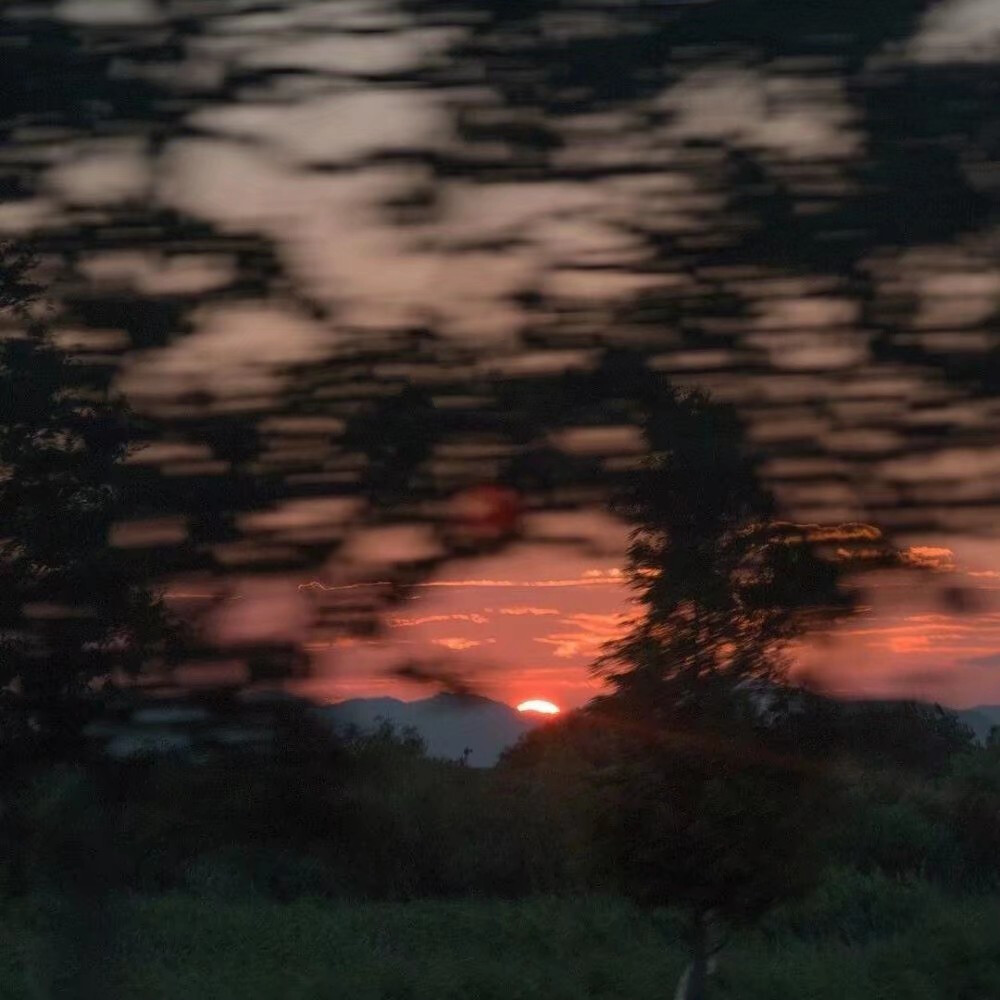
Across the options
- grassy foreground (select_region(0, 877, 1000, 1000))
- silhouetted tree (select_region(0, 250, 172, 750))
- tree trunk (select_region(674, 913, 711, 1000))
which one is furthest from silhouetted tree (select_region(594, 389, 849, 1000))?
tree trunk (select_region(674, 913, 711, 1000))

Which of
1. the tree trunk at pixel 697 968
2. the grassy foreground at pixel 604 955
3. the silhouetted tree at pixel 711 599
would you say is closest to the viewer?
the silhouetted tree at pixel 711 599

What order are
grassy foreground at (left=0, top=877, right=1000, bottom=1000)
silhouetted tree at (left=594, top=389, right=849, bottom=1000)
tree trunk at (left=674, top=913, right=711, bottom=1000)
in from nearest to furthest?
silhouetted tree at (left=594, top=389, right=849, bottom=1000) < grassy foreground at (left=0, top=877, right=1000, bottom=1000) < tree trunk at (left=674, top=913, right=711, bottom=1000)

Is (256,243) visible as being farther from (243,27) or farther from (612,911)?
(612,911)

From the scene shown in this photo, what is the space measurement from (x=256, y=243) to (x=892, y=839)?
1345 cm

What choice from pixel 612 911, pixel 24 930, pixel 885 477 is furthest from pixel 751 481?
pixel 612 911

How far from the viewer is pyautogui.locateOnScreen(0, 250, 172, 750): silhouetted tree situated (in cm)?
328

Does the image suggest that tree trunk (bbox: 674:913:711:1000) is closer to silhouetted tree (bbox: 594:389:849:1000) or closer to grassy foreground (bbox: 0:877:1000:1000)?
grassy foreground (bbox: 0:877:1000:1000)

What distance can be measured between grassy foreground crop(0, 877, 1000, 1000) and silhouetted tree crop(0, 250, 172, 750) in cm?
607

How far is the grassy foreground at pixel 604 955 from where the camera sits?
11.0 meters

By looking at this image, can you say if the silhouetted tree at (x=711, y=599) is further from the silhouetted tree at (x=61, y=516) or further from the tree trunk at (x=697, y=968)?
the tree trunk at (x=697, y=968)

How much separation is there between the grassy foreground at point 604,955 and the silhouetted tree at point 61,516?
607cm

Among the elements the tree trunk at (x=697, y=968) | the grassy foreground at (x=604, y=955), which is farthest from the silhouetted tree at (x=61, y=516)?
the tree trunk at (x=697, y=968)

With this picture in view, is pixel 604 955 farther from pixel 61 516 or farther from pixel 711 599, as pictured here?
pixel 61 516

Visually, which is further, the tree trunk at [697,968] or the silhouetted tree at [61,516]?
the tree trunk at [697,968]
